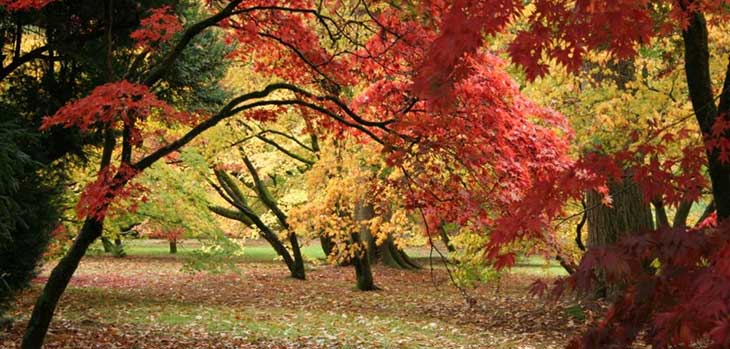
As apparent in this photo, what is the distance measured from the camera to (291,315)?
1463 cm

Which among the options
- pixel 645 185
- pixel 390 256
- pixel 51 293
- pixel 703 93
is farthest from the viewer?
pixel 390 256

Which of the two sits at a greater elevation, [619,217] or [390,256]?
[619,217]

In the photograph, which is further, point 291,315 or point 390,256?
point 390,256

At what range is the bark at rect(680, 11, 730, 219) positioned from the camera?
18.6 feet

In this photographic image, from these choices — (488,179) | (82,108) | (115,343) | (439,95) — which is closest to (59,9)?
(82,108)

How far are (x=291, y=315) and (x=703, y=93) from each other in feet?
32.9

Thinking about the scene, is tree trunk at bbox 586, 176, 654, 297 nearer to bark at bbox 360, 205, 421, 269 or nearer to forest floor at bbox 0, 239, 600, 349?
forest floor at bbox 0, 239, 600, 349

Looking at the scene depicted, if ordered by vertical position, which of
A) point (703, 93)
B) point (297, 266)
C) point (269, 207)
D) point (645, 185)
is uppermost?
point (269, 207)

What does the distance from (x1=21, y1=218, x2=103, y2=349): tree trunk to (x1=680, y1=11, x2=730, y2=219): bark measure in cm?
596

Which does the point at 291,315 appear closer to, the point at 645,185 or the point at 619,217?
the point at 619,217

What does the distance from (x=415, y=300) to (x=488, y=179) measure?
8495 mm

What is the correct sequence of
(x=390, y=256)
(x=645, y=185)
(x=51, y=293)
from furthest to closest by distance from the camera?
(x=390, y=256)
(x=51, y=293)
(x=645, y=185)

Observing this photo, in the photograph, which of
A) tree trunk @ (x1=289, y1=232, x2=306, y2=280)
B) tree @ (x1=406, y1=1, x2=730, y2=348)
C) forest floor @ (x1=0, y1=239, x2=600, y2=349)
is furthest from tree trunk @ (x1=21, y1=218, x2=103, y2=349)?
tree trunk @ (x1=289, y1=232, x2=306, y2=280)

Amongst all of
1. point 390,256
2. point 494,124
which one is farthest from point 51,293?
point 390,256
